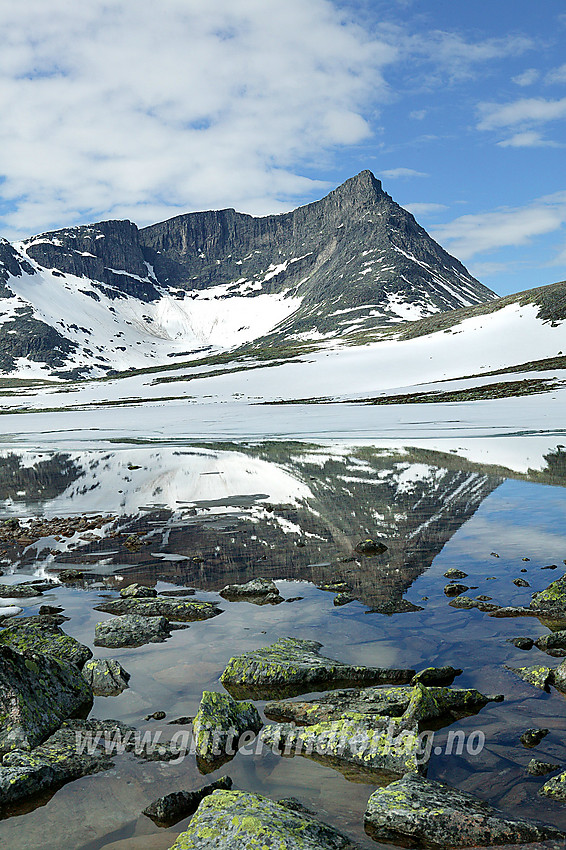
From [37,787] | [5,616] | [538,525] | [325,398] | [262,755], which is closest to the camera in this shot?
[37,787]

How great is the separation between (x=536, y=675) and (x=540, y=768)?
1.98 m

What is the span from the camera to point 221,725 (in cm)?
684

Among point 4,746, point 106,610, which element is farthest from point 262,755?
point 106,610

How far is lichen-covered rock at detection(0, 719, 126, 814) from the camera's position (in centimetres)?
595

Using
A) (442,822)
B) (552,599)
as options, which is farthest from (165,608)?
(552,599)

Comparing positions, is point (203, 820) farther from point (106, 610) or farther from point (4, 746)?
point (106, 610)

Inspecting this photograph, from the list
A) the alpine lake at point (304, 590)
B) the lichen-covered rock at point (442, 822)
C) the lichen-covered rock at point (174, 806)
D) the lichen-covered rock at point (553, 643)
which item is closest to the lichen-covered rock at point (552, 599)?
the alpine lake at point (304, 590)

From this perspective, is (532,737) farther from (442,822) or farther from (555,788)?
(442,822)

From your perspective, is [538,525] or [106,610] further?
[538,525]

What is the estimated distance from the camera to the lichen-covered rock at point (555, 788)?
5641 mm

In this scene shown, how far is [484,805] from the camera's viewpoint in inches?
216

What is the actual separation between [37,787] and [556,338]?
409 feet

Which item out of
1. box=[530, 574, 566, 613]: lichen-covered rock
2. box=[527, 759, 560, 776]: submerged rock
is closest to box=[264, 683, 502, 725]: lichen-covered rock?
box=[527, 759, 560, 776]: submerged rock

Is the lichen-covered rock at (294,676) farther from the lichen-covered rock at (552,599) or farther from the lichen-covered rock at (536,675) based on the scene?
the lichen-covered rock at (552,599)
